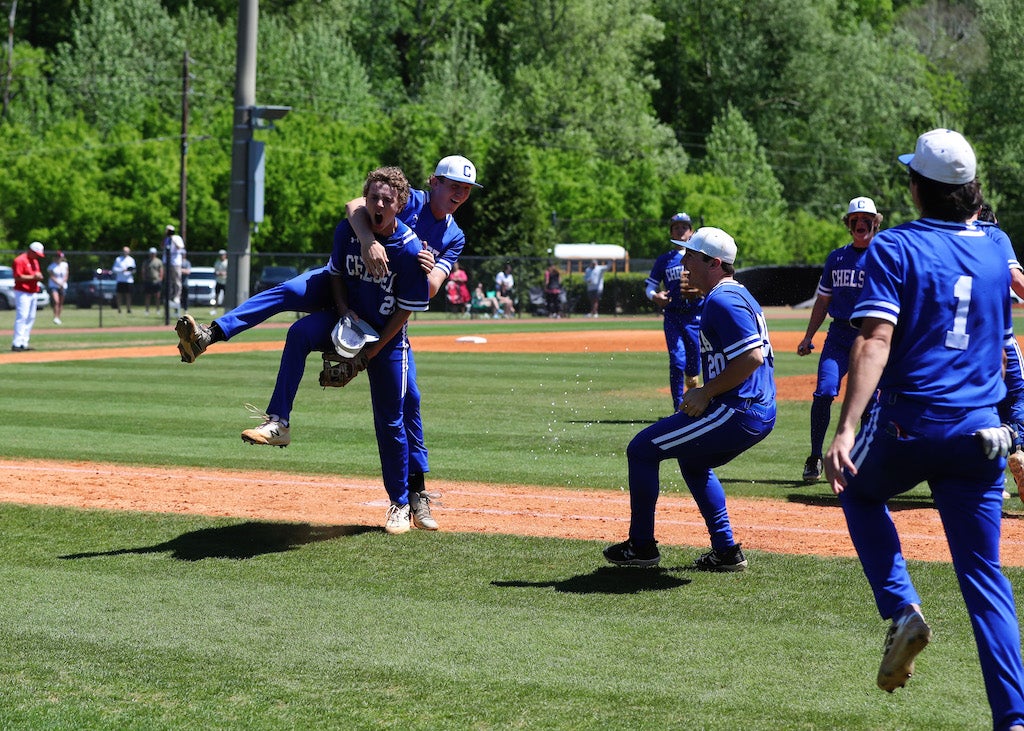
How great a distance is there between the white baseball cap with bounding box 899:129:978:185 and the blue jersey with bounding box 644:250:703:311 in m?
9.31

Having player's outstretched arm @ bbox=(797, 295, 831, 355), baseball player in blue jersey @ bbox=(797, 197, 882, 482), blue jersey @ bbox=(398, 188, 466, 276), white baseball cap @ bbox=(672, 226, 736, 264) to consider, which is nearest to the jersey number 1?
white baseball cap @ bbox=(672, 226, 736, 264)

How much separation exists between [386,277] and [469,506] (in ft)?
6.55

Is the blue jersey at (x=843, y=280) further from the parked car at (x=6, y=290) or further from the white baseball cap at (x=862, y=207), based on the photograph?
the parked car at (x=6, y=290)

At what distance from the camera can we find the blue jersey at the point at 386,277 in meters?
8.20

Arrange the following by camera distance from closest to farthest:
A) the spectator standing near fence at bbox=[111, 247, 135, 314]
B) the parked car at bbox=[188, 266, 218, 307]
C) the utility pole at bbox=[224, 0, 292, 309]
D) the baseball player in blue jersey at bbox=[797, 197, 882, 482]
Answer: the baseball player in blue jersey at bbox=[797, 197, 882, 482], the utility pole at bbox=[224, 0, 292, 309], the spectator standing near fence at bbox=[111, 247, 135, 314], the parked car at bbox=[188, 266, 218, 307]

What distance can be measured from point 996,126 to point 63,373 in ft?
220

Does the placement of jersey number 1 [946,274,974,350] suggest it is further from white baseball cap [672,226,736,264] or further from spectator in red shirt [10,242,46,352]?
spectator in red shirt [10,242,46,352]

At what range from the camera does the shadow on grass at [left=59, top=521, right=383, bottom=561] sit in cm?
775

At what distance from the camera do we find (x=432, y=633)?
6051 mm

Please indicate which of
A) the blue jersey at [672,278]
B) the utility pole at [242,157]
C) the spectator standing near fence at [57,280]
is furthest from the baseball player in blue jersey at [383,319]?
the spectator standing near fence at [57,280]

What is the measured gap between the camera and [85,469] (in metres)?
10.9

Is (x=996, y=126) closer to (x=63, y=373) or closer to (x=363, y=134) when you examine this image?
(x=363, y=134)

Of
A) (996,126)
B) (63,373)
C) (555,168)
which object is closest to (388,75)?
(555,168)

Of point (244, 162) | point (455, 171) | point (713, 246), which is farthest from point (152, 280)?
point (713, 246)
